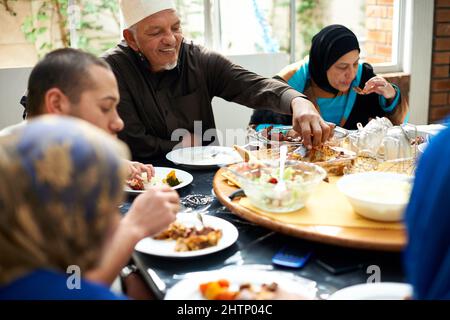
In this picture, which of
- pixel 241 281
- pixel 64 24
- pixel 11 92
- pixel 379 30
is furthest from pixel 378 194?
pixel 379 30

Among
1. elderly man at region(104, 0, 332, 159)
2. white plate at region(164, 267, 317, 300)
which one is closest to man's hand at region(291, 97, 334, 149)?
elderly man at region(104, 0, 332, 159)

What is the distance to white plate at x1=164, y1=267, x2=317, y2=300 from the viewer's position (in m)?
1.07

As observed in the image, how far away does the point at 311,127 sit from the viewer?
77.9 inches

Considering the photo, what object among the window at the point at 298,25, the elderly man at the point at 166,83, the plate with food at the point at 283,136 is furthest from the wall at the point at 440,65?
the plate with food at the point at 283,136

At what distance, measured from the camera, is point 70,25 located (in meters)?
3.59

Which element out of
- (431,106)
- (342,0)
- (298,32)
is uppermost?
(342,0)

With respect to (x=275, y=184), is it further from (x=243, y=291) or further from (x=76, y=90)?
(x=76, y=90)

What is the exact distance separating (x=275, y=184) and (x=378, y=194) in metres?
0.28

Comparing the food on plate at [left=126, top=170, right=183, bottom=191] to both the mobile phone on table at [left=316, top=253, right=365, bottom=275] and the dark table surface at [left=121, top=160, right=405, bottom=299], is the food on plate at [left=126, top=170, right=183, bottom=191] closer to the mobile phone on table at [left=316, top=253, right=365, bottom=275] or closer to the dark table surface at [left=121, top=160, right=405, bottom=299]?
the dark table surface at [left=121, top=160, right=405, bottom=299]

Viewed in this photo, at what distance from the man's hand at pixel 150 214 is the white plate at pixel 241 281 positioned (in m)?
0.14

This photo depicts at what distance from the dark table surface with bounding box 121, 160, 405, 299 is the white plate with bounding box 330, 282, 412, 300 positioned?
0.05m
